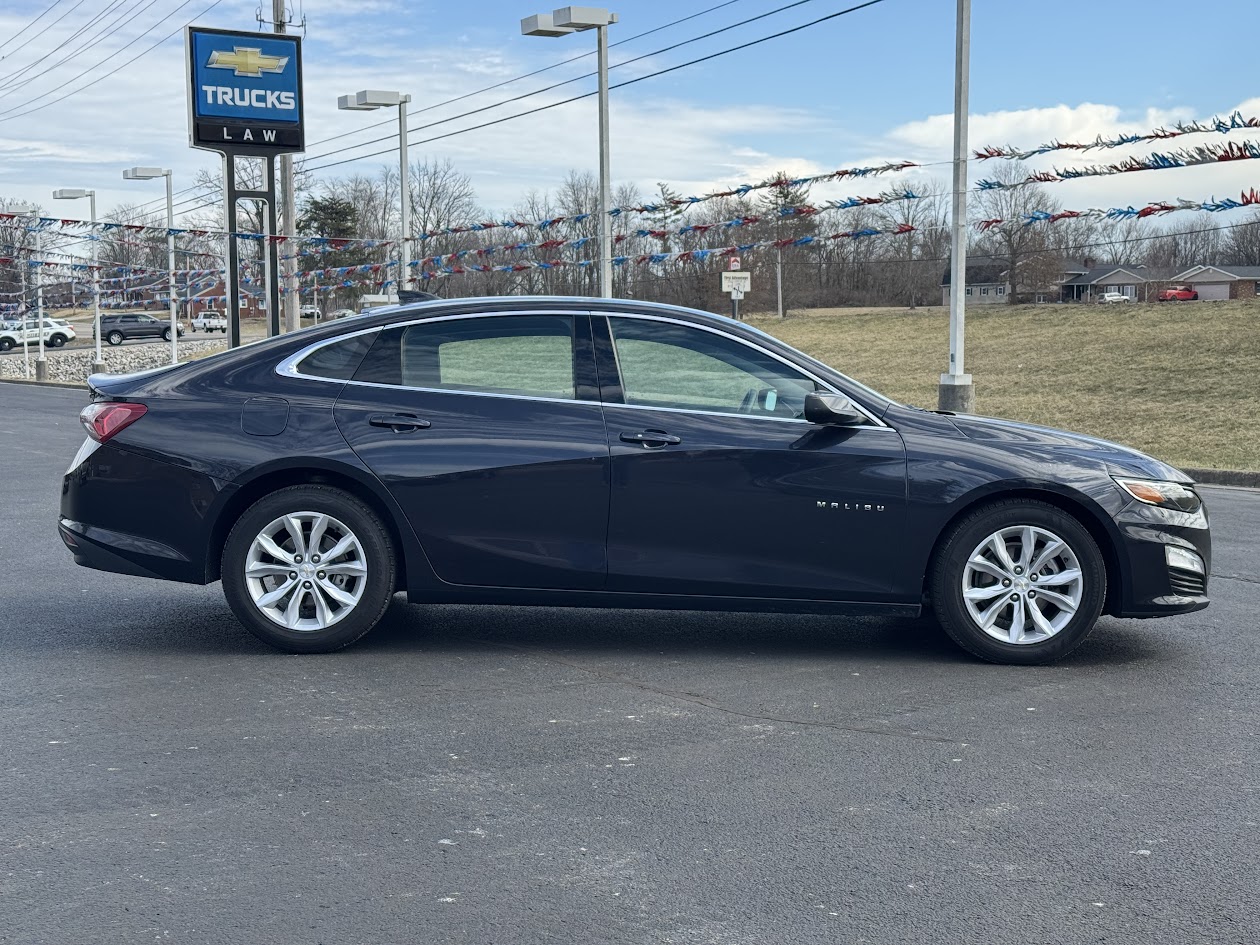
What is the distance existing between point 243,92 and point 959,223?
37.2 feet

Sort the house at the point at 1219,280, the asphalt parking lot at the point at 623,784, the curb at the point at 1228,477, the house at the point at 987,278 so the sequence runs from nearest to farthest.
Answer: the asphalt parking lot at the point at 623,784
the curb at the point at 1228,477
the house at the point at 987,278
the house at the point at 1219,280

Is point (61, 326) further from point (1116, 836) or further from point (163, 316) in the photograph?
point (1116, 836)

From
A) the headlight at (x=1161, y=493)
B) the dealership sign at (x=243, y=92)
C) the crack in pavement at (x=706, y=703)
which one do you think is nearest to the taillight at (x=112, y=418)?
the crack in pavement at (x=706, y=703)

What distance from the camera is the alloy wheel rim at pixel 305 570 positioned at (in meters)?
6.27

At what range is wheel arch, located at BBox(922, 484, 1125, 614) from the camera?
20.1 ft

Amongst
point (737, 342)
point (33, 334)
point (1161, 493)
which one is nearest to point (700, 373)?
point (737, 342)

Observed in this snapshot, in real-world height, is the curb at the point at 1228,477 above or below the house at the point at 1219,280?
below

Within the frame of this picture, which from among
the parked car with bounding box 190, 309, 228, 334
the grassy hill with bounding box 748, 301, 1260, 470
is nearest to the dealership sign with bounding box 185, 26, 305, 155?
the grassy hill with bounding box 748, 301, 1260, 470

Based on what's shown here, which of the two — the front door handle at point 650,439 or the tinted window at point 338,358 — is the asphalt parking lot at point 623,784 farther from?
the tinted window at point 338,358

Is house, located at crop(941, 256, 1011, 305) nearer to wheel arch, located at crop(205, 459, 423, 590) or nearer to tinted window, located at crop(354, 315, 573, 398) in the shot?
tinted window, located at crop(354, 315, 573, 398)

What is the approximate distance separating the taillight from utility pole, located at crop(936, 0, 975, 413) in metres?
13.0

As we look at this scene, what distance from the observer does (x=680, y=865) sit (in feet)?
12.8

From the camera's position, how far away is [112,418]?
6.44 m

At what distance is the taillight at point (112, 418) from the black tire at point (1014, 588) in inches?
145
